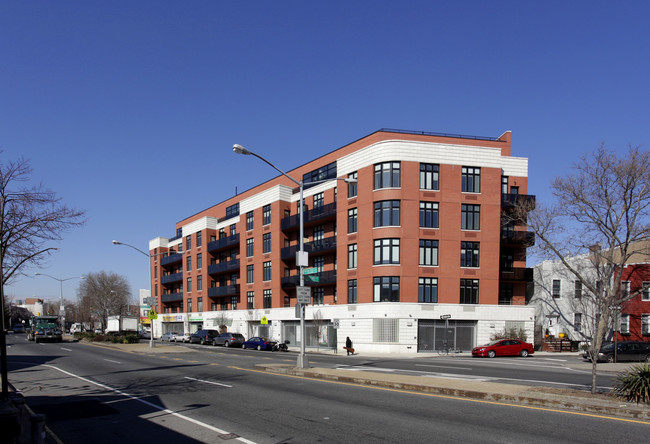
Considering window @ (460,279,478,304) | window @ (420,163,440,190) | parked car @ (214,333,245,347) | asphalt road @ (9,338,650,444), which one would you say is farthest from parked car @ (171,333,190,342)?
asphalt road @ (9,338,650,444)

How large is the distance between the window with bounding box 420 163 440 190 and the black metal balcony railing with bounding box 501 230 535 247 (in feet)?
24.7

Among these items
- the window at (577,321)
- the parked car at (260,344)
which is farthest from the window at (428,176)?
the window at (577,321)

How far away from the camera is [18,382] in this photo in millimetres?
17328

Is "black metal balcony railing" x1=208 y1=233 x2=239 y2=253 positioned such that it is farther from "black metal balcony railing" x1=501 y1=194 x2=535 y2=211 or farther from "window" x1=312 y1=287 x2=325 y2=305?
"black metal balcony railing" x1=501 y1=194 x2=535 y2=211

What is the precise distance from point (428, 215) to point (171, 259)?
2147 inches

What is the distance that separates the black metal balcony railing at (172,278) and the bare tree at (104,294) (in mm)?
8030

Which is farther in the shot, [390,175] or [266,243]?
[266,243]

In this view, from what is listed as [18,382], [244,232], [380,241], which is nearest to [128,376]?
[18,382]

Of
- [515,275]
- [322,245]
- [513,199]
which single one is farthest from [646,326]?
[322,245]

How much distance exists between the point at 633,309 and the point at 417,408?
44739mm

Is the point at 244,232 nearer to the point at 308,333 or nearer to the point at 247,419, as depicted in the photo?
the point at 308,333

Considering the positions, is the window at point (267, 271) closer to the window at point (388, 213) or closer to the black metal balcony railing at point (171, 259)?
the window at point (388, 213)

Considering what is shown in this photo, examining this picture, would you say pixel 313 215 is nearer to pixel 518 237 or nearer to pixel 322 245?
pixel 322 245

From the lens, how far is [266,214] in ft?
190
